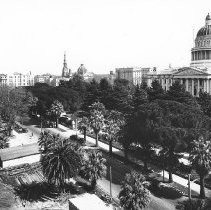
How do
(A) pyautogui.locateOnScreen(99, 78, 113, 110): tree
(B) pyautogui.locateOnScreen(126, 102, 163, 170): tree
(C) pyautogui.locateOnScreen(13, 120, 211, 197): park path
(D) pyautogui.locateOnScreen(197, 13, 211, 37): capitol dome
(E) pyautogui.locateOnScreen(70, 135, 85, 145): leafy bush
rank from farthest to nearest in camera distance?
(D) pyautogui.locateOnScreen(197, 13, 211, 37): capitol dome → (A) pyautogui.locateOnScreen(99, 78, 113, 110): tree → (E) pyautogui.locateOnScreen(70, 135, 85, 145): leafy bush → (B) pyautogui.locateOnScreen(126, 102, 163, 170): tree → (C) pyautogui.locateOnScreen(13, 120, 211, 197): park path

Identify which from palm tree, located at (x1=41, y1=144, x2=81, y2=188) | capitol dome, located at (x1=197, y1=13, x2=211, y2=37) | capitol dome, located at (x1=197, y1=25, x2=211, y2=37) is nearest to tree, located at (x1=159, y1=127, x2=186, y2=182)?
palm tree, located at (x1=41, y1=144, x2=81, y2=188)

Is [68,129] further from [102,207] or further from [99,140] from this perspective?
[102,207]

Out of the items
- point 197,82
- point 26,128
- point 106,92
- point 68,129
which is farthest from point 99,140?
point 197,82

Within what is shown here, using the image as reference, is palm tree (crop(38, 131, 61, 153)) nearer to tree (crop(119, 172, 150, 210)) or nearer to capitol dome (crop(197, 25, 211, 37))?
tree (crop(119, 172, 150, 210))

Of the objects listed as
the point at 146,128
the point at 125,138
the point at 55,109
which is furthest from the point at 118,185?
the point at 55,109

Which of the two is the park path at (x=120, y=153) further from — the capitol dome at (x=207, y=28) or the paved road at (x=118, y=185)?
the capitol dome at (x=207, y=28)

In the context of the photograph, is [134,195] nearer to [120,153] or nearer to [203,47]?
[120,153]

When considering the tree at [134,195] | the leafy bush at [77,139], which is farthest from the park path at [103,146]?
→ the tree at [134,195]
